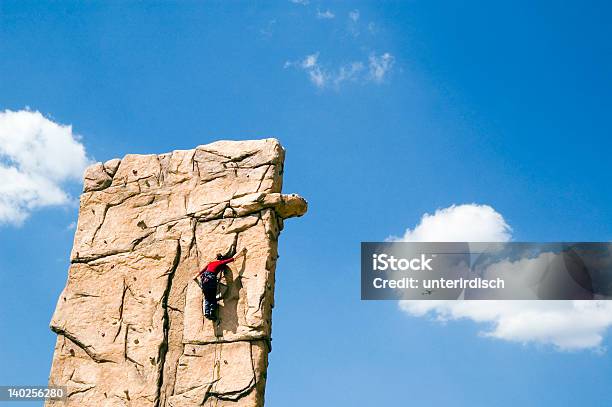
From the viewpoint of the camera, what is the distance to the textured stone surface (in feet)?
34.0

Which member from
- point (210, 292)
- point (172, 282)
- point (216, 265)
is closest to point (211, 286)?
point (210, 292)

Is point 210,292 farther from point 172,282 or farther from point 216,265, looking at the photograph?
point 172,282

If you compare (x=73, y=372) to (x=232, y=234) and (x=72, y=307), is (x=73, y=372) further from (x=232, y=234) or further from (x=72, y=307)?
(x=232, y=234)

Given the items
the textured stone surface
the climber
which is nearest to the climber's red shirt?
the climber

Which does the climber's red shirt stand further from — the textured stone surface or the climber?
the textured stone surface

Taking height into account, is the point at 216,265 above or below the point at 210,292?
above

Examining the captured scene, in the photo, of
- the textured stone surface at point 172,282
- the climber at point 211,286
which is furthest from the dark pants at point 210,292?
the textured stone surface at point 172,282

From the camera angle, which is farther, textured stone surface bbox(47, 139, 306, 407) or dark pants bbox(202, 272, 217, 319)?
dark pants bbox(202, 272, 217, 319)

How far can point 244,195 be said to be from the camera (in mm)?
10984

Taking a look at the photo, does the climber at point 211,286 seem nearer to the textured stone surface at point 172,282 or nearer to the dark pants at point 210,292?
the dark pants at point 210,292

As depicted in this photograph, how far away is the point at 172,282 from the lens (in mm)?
11039

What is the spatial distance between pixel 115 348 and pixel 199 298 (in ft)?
4.48

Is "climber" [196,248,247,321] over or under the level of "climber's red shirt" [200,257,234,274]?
under

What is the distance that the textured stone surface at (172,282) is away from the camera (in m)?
10.4
